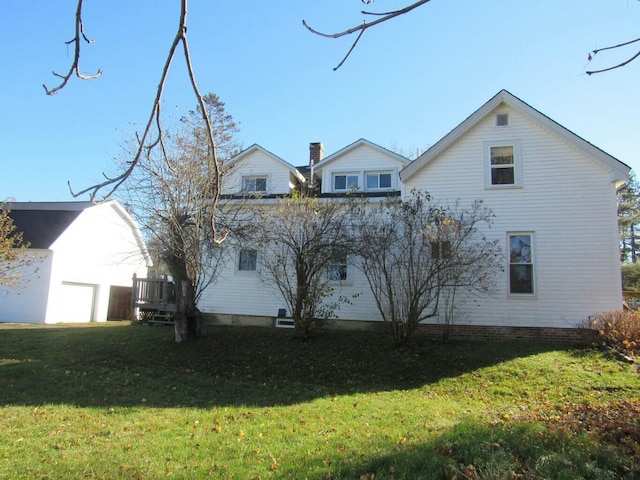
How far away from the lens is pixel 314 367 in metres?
11.0

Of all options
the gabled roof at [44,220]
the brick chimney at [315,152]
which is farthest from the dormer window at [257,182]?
the gabled roof at [44,220]

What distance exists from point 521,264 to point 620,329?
3.09 meters

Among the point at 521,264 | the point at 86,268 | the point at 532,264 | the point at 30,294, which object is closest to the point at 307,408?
the point at 521,264

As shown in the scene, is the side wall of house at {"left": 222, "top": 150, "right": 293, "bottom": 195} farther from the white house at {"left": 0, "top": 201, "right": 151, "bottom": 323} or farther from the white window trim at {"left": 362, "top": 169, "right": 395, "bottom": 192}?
the white house at {"left": 0, "top": 201, "right": 151, "bottom": 323}

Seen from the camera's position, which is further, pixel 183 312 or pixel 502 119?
pixel 502 119

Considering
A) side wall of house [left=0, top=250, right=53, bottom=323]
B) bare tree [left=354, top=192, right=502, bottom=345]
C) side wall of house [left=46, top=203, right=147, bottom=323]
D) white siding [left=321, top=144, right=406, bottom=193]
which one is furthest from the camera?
side wall of house [left=46, top=203, right=147, bottom=323]

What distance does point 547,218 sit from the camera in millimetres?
13742

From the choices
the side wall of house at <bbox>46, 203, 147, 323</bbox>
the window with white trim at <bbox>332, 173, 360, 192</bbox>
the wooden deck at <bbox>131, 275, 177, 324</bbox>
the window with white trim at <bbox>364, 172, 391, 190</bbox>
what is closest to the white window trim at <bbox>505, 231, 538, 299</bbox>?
the window with white trim at <bbox>364, 172, 391, 190</bbox>

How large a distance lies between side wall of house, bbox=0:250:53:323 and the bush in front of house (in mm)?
23014

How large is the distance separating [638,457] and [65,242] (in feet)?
81.5

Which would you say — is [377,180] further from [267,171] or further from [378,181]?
[267,171]

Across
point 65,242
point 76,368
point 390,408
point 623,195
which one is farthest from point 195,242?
point 623,195

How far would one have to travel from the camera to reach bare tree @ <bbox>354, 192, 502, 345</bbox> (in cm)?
1207

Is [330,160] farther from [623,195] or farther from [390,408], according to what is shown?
[623,195]
